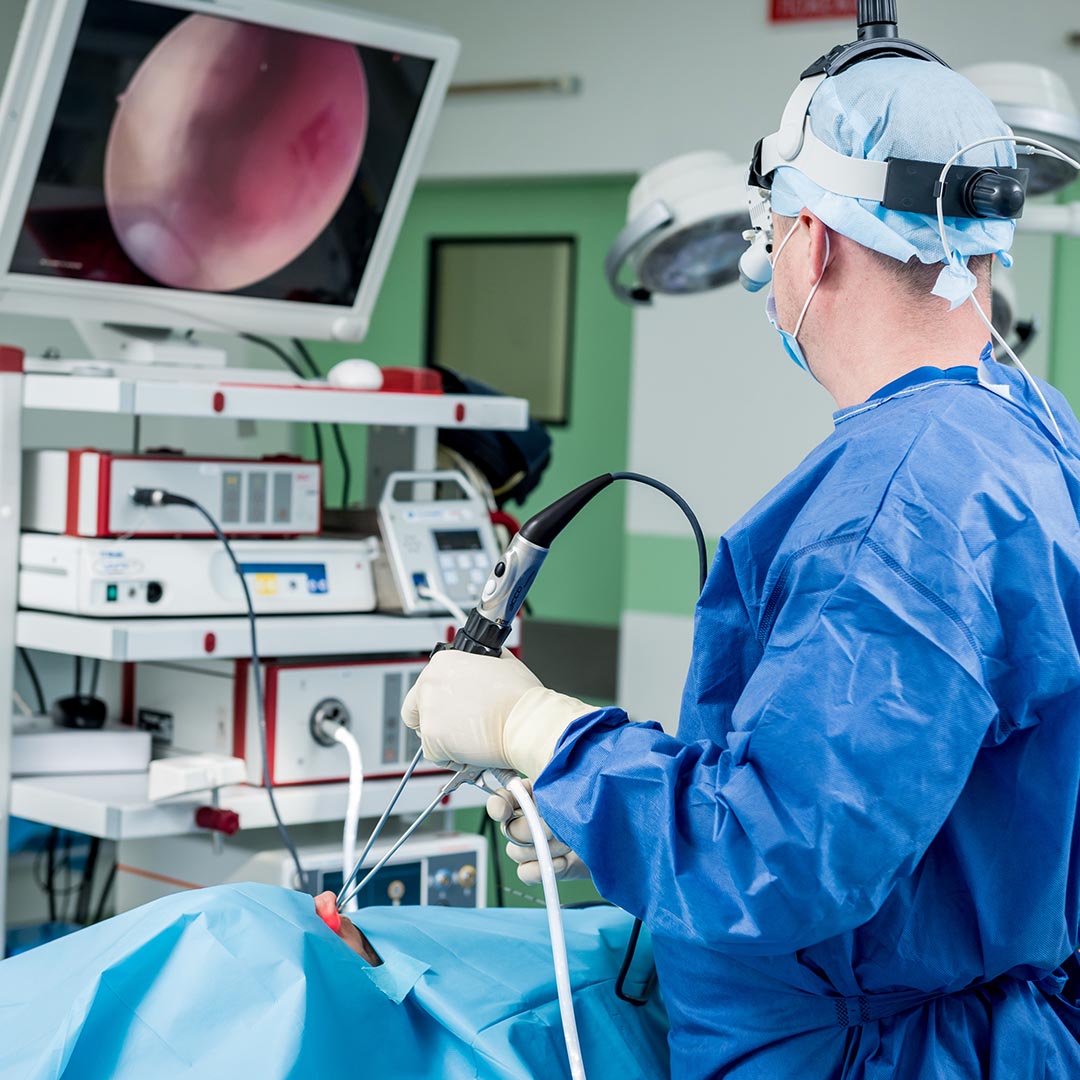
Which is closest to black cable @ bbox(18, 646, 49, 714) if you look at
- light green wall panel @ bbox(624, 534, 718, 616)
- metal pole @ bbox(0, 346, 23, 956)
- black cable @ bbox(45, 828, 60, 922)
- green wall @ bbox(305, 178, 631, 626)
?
black cable @ bbox(45, 828, 60, 922)

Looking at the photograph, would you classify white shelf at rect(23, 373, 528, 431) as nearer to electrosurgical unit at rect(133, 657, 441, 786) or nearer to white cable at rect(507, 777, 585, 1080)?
electrosurgical unit at rect(133, 657, 441, 786)

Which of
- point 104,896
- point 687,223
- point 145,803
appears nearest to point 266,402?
point 145,803

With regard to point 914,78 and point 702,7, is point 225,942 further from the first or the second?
point 702,7

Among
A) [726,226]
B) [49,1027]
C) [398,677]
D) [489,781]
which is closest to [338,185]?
[726,226]

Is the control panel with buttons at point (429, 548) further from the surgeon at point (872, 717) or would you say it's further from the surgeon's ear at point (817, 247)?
the surgeon's ear at point (817, 247)

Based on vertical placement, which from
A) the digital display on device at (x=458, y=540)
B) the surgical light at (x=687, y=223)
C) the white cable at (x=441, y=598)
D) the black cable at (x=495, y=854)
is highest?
the surgical light at (x=687, y=223)

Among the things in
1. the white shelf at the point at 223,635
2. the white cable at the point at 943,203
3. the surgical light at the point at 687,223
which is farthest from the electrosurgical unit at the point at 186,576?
the white cable at the point at 943,203

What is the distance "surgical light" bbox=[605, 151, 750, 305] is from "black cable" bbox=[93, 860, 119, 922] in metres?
1.37

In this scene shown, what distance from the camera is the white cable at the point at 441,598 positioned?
1946 millimetres

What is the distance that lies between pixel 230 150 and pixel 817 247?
128cm

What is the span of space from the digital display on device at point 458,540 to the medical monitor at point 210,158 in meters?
0.43

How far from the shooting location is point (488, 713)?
42.3 inches

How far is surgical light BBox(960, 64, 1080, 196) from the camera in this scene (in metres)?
1.79

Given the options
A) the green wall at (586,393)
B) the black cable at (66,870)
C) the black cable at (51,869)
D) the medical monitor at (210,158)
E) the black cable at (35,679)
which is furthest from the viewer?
the green wall at (586,393)
